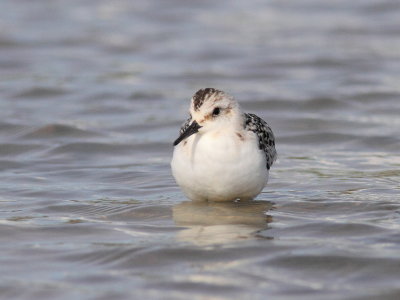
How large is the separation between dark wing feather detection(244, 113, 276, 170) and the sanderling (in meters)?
0.12

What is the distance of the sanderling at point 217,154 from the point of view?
32.2 feet

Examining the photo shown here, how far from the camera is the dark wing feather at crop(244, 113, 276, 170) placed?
10.4 m

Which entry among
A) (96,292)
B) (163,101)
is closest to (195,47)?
(163,101)

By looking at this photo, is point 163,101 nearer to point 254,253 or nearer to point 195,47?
point 195,47

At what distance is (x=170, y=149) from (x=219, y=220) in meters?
4.21

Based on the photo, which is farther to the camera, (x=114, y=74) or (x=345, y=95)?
(x=114, y=74)

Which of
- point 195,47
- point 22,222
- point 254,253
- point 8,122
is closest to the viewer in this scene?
point 254,253

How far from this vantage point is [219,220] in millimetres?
9953

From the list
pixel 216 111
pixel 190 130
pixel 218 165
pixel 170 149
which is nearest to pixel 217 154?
pixel 218 165

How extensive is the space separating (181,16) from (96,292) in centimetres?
1627

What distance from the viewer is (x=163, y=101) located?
667 inches

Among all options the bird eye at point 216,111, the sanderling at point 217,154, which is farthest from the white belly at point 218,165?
the bird eye at point 216,111

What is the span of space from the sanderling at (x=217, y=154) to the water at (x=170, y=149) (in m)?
0.37

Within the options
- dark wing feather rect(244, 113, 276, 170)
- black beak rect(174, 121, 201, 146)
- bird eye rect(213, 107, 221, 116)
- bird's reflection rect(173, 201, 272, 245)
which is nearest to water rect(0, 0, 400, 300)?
bird's reflection rect(173, 201, 272, 245)
